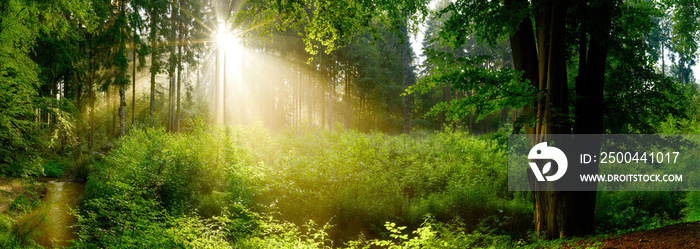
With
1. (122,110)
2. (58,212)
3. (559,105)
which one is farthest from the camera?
(122,110)

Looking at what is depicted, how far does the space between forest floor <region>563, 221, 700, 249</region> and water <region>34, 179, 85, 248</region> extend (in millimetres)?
8296

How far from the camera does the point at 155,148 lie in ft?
36.1

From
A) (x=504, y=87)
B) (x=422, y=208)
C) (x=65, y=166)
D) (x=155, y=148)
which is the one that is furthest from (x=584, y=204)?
(x=65, y=166)

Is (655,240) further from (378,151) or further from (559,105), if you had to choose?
(378,151)

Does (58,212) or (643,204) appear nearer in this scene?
(643,204)

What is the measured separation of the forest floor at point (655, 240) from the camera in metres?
3.44

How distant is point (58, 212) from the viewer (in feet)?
33.1

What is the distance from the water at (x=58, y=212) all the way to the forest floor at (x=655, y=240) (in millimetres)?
8296

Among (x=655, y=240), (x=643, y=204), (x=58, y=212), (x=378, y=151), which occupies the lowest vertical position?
(x=58, y=212)

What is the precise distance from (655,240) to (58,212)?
1409 centimetres

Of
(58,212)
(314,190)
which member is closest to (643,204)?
(314,190)

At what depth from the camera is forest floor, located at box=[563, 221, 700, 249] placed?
3438 millimetres

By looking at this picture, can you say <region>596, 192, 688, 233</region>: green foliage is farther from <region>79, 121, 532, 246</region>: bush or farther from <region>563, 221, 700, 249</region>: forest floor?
<region>563, 221, 700, 249</region>: forest floor

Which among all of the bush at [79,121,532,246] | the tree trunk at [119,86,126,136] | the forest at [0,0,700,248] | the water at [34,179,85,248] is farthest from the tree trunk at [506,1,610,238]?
the tree trunk at [119,86,126,136]
